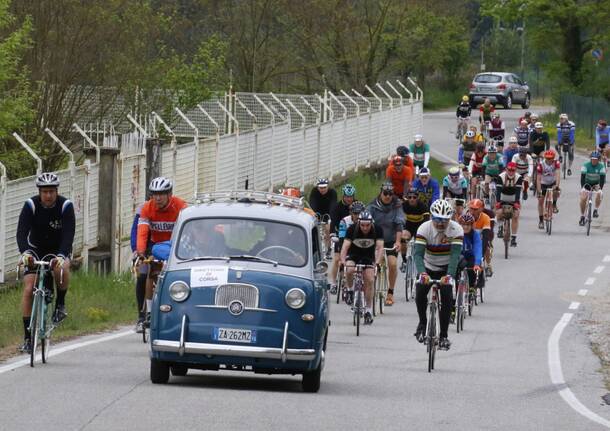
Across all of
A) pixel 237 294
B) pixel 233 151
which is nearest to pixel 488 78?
pixel 233 151

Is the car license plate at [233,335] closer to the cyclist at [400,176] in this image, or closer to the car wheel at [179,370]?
the car wheel at [179,370]

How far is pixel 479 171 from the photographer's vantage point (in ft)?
129

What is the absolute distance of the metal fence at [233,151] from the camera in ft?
85.1

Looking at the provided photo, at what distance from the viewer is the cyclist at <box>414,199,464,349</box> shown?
16.7m

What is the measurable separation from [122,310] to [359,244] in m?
3.24

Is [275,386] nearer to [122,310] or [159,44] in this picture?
[122,310]

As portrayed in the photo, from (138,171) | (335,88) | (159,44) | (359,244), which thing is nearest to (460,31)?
(335,88)

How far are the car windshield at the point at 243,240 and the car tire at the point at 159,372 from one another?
98 cm

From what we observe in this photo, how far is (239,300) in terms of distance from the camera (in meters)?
14.0

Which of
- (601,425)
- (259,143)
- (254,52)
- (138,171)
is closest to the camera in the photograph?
(601,425)

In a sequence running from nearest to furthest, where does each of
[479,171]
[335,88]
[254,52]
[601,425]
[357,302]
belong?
[601,425] → [357,302] → [479,171] → [254,52] → [335,88]

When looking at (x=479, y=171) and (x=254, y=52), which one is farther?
(x=254, y=52)

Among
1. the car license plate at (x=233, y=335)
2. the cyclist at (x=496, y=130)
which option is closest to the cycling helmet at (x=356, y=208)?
the car license plate at (x=233, y=335)

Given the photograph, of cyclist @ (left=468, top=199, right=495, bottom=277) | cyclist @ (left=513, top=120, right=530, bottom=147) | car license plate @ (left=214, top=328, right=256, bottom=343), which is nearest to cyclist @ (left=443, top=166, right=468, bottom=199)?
cyclist @ (left=468, top=199, right=495, bottom=277)
